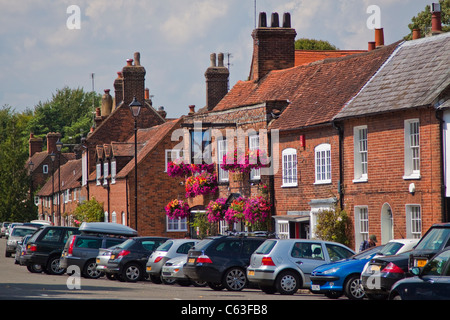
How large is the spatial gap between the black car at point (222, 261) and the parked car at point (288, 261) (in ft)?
3.55

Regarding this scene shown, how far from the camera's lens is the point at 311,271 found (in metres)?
24.1

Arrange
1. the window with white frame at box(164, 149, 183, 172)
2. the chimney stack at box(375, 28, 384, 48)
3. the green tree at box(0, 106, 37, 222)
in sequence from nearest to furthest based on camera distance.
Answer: the chimney stack at box(375, 28, 384, 48) → the window with white frame at box(164, 149, 183, 172) → the green tree at box(0, 106, 37, 222)

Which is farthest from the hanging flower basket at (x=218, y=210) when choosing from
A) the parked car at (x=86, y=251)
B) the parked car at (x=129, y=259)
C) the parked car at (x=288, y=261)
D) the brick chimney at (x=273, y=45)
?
the parked car at (x=288, y=261)

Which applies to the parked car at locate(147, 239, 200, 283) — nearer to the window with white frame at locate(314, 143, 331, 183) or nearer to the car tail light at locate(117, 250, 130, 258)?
the car tail light at locate(117, 250, 130, 258)

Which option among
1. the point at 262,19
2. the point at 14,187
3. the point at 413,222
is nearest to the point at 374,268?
the point at 413,222

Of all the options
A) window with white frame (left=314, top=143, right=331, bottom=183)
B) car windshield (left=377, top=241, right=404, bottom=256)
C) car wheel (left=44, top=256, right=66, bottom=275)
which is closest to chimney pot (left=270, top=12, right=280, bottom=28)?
window with white frame (left=314, top=143, right=331, bottom=183)

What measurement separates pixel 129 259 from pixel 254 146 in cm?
1015

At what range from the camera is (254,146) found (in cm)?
3850

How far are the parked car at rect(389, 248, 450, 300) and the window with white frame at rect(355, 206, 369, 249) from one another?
1568 cm

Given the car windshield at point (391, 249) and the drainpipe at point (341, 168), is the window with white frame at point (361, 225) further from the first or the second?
the car windshield at point (391, 249)

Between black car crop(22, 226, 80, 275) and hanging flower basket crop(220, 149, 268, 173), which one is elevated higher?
hanging flower basket crop(220, 149, 268, 173)

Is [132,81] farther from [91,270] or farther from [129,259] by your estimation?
[129,259]

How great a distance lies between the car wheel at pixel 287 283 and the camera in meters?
23.9

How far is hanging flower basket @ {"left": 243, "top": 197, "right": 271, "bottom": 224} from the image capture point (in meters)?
37.2
